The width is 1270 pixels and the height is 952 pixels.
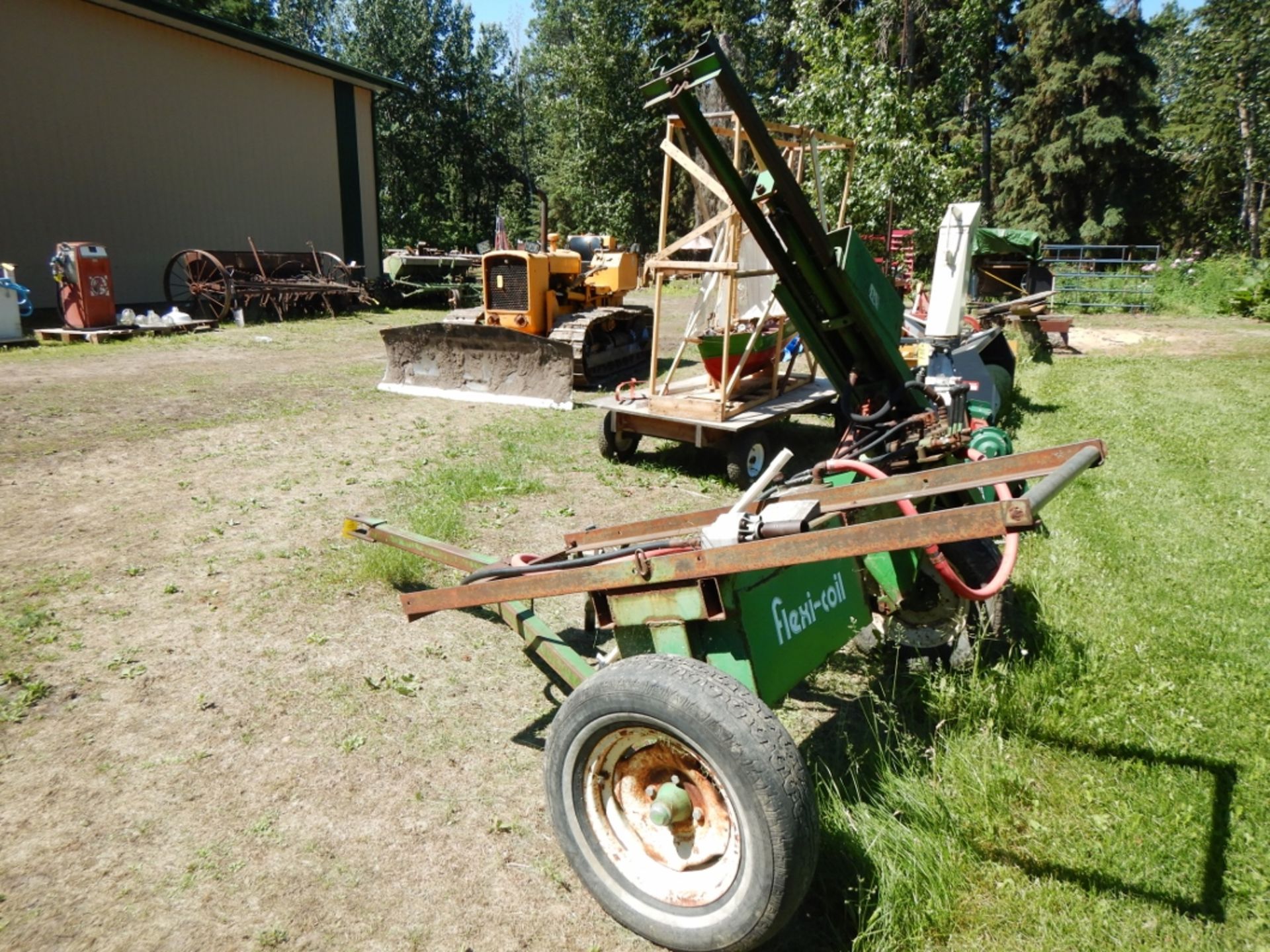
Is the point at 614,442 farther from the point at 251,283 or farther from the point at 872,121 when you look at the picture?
the point at 251,283

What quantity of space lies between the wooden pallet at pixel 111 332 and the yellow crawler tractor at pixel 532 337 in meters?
5.00

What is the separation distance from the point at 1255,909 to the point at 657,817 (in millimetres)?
1720

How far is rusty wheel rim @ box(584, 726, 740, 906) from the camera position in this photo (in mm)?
2277

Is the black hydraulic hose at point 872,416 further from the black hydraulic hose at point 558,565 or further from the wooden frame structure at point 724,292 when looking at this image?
the black hydraulic hose at point 558,565

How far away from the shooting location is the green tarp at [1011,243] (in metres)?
15.9

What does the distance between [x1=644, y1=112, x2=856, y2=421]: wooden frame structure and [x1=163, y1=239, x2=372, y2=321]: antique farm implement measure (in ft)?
35.4

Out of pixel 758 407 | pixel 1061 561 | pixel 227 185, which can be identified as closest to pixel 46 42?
pixel 227 185

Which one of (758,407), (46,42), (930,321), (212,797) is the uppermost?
(46,42)

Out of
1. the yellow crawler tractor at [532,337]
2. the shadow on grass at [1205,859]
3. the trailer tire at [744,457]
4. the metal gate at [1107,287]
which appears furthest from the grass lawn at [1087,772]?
the metal gate at [1107,287]

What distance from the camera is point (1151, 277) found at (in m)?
20.5

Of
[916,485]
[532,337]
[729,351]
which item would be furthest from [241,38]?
[916,485]

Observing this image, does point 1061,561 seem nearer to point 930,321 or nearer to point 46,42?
point 930,321

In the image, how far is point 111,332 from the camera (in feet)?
42.6

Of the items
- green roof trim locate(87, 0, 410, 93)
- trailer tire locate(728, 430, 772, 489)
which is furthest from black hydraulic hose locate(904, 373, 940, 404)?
green roof trim locate(87, 0, 410, 93)
